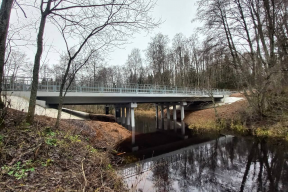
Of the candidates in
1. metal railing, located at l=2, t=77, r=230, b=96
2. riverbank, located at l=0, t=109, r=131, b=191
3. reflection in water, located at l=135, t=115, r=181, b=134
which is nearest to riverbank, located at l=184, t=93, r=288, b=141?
reflection in water, located at l=135, t=115, r=181, b=134

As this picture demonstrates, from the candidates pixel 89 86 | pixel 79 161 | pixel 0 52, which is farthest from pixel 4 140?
pixel 89 86

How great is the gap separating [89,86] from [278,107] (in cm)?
1751

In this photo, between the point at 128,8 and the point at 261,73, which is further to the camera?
the point at 261,73

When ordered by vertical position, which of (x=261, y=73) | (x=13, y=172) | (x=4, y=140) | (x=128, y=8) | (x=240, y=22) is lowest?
(x=13, y=172)

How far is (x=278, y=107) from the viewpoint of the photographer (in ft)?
46.4

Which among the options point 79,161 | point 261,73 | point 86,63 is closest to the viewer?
point 79,161

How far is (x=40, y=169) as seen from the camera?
391 centimetres

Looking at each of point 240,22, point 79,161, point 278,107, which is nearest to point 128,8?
point 79,161

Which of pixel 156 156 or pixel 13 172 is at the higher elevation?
pixel 13 172

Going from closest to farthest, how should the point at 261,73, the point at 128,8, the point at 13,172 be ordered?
1. the point at 13,172
2. the point at 128,8
3. the point at 261,73

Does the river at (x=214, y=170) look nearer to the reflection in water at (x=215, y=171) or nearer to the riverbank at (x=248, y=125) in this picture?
the reflection in water at (x=215, y=171)

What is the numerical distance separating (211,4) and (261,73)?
8.20m

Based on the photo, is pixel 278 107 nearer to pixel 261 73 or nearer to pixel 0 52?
pixel 261 73

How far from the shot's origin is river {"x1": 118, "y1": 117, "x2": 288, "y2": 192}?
18.7 feet
